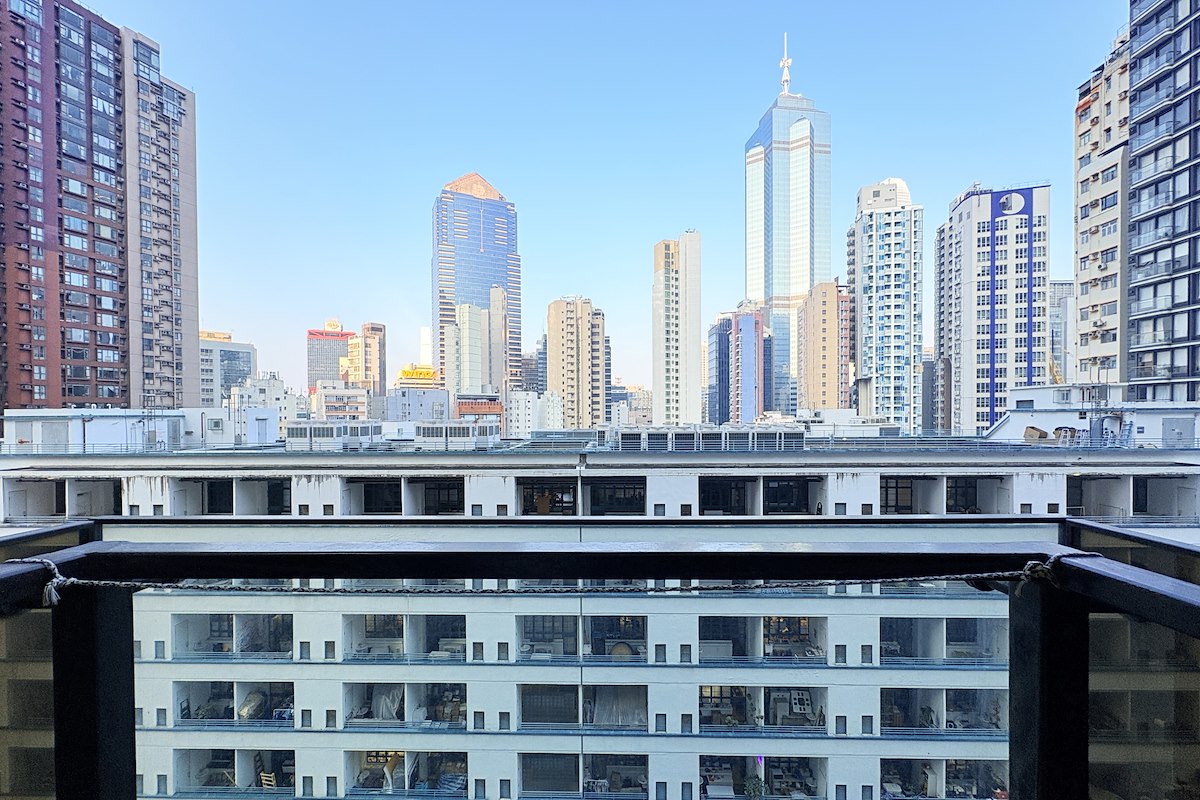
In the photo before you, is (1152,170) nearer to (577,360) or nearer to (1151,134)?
(1151,134)

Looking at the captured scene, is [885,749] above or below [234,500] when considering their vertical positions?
above

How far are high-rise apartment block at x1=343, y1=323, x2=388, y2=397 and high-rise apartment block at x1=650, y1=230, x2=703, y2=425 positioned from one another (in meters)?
41.8

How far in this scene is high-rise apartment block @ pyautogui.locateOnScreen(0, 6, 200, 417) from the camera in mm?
28250

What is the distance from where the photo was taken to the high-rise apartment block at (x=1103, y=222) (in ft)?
81.8

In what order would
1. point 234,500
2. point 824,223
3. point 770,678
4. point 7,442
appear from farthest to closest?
point 824,223 → point 7,442 → point 234,500 → point 770,678

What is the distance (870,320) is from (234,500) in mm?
51899

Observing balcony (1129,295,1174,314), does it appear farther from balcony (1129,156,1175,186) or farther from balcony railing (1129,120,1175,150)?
balcony railing (1129,120,1175,150)

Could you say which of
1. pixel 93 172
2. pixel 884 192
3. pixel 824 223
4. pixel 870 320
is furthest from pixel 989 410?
pixel 824 223

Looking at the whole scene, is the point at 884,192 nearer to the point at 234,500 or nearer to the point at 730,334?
the point at 730,334

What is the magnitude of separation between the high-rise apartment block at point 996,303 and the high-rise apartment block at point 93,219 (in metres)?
48.8

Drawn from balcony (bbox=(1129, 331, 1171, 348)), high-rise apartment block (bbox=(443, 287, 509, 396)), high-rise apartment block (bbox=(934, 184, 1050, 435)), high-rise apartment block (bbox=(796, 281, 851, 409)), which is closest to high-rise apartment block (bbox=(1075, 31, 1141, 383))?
balcony (bbox=(1129, 331, 1171, 348))

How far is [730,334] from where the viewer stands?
3076 inches

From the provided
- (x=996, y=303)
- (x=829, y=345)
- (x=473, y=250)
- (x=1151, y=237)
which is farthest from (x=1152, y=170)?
(x=473, y=250)

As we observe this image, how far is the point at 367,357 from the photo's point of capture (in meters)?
87.9
